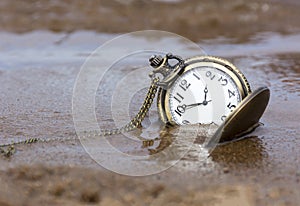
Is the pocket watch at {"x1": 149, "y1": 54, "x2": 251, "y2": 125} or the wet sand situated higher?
the pocket watch at {"x1": 149, "y1": 54, "x2": 251, "y2": 125}

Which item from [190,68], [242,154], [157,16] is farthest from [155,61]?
[157,16]

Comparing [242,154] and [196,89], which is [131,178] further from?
[196,89]

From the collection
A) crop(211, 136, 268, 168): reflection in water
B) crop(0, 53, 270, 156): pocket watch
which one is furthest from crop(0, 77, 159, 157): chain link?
crop(211, 136, 268, 168): reflection in water

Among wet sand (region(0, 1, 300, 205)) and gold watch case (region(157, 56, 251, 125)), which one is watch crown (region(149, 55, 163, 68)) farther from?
wet sand (region(0, 1, 300, 205))

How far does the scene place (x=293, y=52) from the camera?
199 inches

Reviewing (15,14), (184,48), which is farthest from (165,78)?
(15,14)

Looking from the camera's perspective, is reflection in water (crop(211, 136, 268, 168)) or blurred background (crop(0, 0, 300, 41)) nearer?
reflection in water (crop(211, 136, 268, 168))

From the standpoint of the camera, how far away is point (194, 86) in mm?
2547

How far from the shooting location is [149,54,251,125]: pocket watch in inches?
99.5

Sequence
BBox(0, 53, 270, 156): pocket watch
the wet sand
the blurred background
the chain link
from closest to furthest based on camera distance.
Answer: the wet sand → the chain link → BBox(0, 53, 270, 156): pocket watch → the blurred background

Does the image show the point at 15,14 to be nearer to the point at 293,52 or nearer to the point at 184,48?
the point at 184,48

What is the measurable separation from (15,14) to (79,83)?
10.5 feet

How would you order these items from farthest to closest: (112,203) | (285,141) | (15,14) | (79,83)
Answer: (15,14)
(79,83)
(285,141)
(112,203)

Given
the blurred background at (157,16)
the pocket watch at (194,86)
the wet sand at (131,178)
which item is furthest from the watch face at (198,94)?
the blurred background at (157,16)
